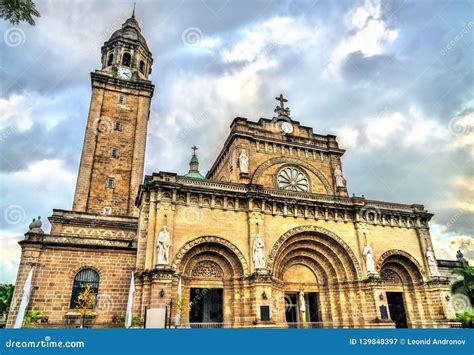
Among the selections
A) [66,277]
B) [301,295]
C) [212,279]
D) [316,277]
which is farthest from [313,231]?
[66,277]

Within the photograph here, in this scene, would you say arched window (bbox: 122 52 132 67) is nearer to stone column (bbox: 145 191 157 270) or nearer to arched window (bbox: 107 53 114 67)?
arched window (bbox: 107 53 114 67)

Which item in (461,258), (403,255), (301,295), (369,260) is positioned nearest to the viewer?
(301,295)

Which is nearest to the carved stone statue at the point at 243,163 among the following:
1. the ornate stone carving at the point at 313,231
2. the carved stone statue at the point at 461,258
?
the ornate stone carving at the point at 313,231

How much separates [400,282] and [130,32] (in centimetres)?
4299

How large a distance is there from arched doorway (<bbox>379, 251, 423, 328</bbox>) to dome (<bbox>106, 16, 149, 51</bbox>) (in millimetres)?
39270

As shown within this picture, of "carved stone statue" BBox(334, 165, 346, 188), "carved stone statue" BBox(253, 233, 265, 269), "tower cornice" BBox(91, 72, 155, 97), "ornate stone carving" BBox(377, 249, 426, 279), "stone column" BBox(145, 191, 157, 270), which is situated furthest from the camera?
"tower cornice" BBox(91, 72, 155, 97)

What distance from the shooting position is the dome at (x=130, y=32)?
41.5 metres

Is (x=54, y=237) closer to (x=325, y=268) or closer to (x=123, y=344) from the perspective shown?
(x=123, y=344)

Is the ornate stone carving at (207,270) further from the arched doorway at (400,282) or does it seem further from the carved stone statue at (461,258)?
the carved stone statue at (461,258)

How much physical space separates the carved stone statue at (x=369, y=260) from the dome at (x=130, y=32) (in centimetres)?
3740

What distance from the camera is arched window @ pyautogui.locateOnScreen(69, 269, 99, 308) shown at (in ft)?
66.6

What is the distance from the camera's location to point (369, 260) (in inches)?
965

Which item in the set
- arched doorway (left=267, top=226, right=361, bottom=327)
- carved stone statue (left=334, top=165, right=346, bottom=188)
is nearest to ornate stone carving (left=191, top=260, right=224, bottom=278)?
arched doorway (left=267, top=226, right=361, bottom=327)

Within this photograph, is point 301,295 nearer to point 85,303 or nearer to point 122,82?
point 85,303
